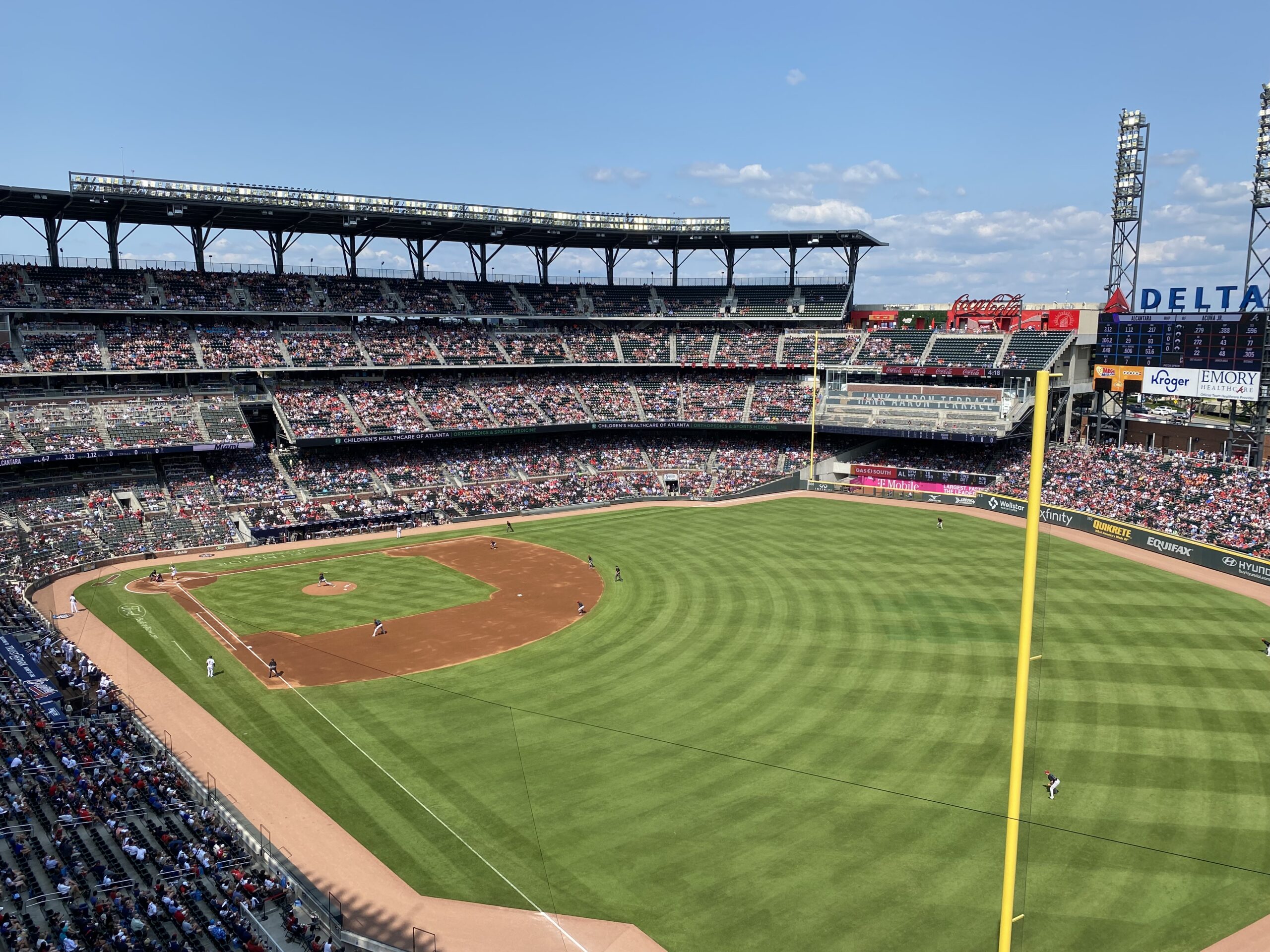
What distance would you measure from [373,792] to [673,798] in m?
8.01

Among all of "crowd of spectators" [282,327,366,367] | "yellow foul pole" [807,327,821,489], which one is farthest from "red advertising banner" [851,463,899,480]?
"crowd of spectators" [282,327,366,367]

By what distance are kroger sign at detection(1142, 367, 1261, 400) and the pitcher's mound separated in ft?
179

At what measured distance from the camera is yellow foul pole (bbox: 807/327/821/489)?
69812 mm

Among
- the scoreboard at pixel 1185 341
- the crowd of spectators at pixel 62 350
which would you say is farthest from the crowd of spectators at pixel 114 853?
the scoreboard at pixel 1185 341

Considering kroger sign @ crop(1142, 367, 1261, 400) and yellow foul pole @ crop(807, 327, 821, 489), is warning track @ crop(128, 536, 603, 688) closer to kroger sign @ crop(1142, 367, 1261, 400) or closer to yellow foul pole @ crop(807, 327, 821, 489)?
yellow foul pole @ crop(807, 327, 821, 489)

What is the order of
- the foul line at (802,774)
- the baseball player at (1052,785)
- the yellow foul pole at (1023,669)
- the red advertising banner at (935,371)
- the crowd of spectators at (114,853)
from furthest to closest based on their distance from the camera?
the red advertising banner at (935,371) → the baseball player at (1052,785) → the foul line at (802,774) → the crowd of spectators at (114,853) → the yellow foul pole at (1023,669)

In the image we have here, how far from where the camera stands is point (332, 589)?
41844 mm

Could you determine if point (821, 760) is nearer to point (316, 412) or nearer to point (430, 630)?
point (430, 630)

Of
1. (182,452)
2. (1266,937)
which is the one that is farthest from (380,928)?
(182,452)

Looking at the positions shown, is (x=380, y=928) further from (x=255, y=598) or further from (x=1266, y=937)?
(x=255, y=598)

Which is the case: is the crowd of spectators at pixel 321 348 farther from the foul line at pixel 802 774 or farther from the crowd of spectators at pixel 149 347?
the foul line at pixel 802 774

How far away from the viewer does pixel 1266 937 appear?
16.4 meters

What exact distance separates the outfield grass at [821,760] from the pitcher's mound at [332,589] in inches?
257

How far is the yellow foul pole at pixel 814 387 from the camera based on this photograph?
69812 millimetres
